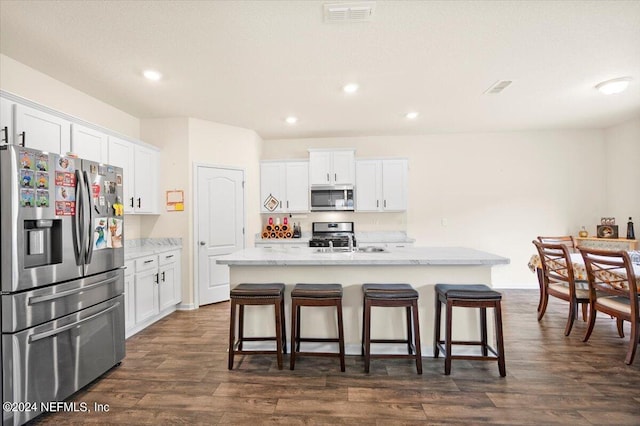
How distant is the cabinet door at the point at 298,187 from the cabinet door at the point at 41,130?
9.84ft

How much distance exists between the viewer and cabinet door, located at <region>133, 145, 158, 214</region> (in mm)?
3855

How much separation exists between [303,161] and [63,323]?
3.82m

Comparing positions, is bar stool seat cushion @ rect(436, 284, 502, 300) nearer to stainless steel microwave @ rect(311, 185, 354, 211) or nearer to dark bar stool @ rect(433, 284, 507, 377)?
dark bar stool @ rect(433, 284, 507, 377)

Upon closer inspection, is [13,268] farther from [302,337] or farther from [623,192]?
[623,192]

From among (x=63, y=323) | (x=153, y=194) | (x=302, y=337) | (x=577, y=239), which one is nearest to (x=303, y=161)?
(x=153, y=194)

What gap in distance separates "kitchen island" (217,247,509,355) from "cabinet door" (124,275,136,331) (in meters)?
1.26

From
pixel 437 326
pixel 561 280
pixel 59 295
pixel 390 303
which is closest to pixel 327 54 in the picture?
pixel 390 303

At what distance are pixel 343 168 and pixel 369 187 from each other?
54 centimetres

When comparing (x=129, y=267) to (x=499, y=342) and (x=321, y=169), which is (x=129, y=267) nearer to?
(x=321, y=169)

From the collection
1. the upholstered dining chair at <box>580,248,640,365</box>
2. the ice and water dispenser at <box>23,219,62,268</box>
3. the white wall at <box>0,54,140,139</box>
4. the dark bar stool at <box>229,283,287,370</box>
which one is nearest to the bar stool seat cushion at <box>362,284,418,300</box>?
the dark bar stool at <box>229,283,287,370</box>

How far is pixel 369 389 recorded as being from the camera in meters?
2.20

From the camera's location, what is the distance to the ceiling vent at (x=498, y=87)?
322 centimetres

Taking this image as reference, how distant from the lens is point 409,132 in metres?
5.21

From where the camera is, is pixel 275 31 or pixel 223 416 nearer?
pixel 223 416
